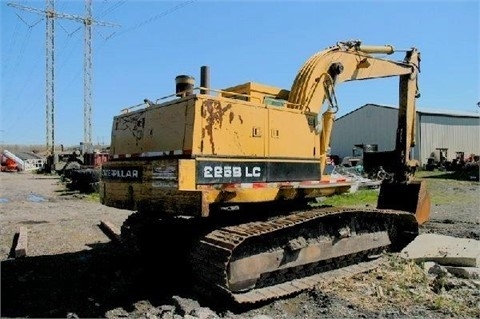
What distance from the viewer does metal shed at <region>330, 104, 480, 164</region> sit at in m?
36.0

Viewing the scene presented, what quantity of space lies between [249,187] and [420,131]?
108 feet

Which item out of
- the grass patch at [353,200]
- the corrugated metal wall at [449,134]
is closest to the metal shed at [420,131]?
the corrugated metal wall at [449,134]

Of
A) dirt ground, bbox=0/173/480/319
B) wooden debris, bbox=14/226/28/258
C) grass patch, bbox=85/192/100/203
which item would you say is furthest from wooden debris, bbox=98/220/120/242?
grass patch, bbox=85/192/100/203

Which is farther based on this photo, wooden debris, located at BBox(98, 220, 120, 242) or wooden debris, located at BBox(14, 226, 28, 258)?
wooden debris, located at BBox(98, 220, 120, 242)

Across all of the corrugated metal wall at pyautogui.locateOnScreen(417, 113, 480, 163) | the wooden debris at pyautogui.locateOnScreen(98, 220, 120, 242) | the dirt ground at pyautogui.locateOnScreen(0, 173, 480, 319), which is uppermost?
the corrugated metal wall at pyautogui.locateOnScreen(417, 113, 480, 163)

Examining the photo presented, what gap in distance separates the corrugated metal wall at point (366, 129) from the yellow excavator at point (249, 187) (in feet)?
98.6

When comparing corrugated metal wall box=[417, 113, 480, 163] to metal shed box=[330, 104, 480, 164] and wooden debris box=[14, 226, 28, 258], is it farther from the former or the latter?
wooden debris box=[14, 226, 28, 258]

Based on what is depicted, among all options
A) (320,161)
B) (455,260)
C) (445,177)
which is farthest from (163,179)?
(445,177)

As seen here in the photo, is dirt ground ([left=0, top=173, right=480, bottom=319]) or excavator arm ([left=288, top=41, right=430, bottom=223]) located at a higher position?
excavator arm ([left=288, top=41, right=430, bottom=223])

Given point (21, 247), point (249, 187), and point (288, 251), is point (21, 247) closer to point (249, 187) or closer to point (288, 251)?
point (249, 187)

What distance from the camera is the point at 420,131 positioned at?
116 feet

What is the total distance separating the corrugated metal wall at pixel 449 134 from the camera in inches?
1411

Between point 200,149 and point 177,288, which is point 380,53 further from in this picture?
point 177,288

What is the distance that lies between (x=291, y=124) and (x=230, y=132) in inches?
44.7
